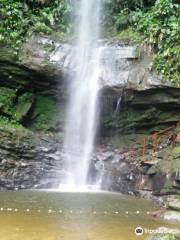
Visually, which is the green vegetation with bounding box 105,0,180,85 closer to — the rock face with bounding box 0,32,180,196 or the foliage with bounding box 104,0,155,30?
the foliage with bounding box 104,0,155,30

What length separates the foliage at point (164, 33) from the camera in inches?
504

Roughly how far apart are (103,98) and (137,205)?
4.81 meters

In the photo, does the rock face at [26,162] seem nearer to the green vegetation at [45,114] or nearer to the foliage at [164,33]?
the green vegetation at [45,114]

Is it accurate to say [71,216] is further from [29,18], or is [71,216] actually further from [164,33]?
[29,18]

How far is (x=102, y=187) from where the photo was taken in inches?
486

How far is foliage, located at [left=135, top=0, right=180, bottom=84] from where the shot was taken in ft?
42.0

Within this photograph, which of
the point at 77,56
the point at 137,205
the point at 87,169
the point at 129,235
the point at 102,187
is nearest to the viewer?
the point at 129,235

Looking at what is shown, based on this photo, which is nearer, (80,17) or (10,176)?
(10,176)

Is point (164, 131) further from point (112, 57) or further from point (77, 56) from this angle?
point (77, 56)

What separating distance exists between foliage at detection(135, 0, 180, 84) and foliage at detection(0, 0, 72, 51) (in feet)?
8.88

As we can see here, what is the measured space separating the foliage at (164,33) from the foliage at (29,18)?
8.88 feet

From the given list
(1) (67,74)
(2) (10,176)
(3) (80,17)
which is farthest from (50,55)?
(2) (10,176)

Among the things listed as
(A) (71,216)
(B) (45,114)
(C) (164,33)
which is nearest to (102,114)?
(B) (45,114)

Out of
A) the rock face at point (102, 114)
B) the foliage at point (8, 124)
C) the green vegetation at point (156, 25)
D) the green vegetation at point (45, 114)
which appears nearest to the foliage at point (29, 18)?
the rock face at point (102, 114)
